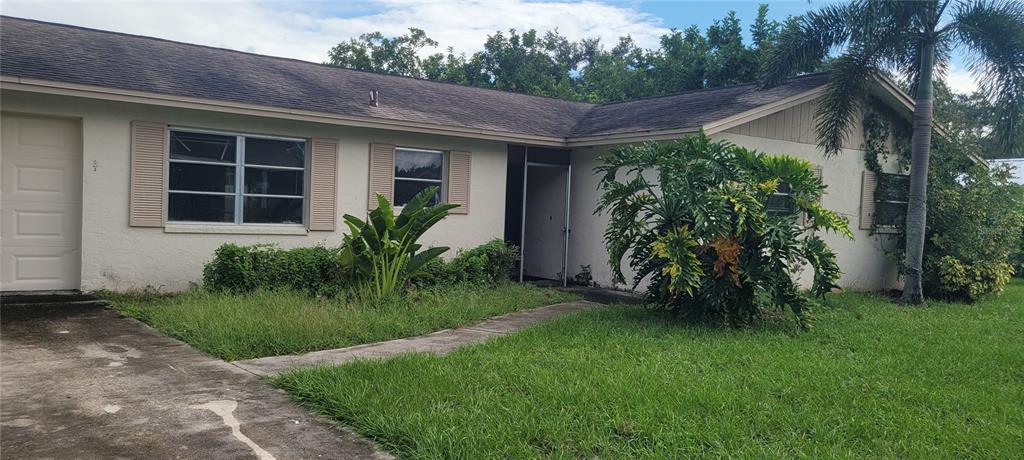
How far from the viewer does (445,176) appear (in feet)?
39.8

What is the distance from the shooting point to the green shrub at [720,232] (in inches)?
321

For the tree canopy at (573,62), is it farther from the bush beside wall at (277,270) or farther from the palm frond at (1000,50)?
the bush beside wall at (277,270)

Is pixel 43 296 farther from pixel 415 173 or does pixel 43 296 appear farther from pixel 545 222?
pixel 545 222

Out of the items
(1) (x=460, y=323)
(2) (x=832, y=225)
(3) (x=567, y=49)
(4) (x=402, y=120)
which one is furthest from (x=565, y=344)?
(3) (x=567, y=49)

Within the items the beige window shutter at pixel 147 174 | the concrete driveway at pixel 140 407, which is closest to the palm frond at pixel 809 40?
the beige window shutter at pixel 147 174

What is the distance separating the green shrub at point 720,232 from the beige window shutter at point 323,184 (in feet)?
14.2

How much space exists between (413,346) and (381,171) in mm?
4756

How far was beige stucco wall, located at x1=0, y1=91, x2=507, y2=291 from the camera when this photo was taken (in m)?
9.16

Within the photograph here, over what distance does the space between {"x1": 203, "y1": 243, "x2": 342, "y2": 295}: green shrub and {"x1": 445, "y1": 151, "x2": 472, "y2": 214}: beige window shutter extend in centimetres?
280

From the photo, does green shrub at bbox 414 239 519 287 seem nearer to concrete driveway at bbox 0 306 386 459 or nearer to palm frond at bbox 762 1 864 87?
concrete driveway at bbox 0 306 386 459

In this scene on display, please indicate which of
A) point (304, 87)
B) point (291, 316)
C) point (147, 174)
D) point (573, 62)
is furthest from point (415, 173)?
point (573, 62)

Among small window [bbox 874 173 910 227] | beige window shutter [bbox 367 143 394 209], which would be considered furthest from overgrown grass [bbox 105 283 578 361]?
small window [bbox 874 173 910 227]

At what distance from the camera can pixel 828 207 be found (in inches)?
507

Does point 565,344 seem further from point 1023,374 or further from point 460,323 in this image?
point 1023,374
